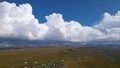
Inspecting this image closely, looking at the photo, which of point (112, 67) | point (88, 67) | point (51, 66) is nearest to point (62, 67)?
point (51, 66)

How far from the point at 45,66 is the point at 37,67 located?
3113 mm

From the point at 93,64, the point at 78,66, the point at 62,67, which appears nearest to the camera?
the point at 62,67

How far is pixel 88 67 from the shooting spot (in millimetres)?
89500

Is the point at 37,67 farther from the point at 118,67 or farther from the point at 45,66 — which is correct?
the point at 118,67

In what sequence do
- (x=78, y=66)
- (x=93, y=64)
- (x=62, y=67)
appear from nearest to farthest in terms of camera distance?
(x=62, y=67), (x=78, y=66), (x=93, y=64)

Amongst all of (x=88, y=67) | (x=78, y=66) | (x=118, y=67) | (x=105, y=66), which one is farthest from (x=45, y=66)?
(x=118, y=67)

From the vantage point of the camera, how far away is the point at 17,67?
3204 inches

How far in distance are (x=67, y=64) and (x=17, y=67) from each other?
63.8ft

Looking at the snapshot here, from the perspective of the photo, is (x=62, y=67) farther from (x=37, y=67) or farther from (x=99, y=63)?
(x=99, y=63)

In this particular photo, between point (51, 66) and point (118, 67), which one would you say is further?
point (118, 67)

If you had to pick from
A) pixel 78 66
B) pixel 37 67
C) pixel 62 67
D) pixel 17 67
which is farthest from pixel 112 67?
pixel 17 67

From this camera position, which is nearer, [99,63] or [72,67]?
[72,67]

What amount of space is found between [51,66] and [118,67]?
121 feet

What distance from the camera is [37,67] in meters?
79.9
